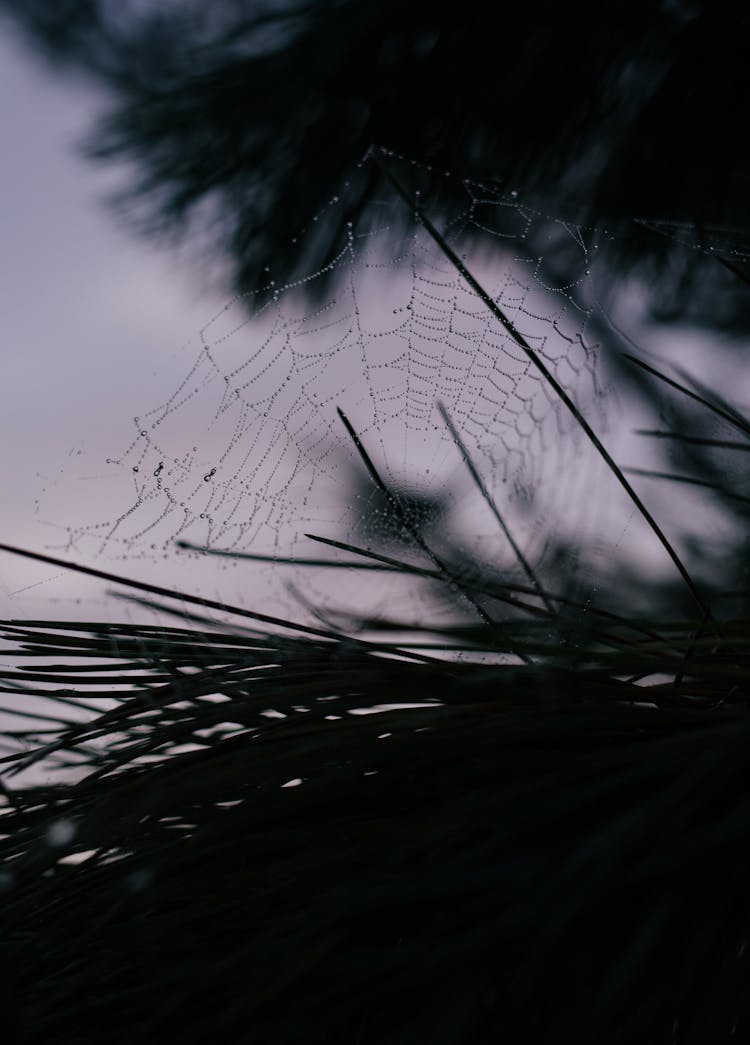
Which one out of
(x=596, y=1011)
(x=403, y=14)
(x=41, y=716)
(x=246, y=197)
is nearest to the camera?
(x=596, y=1011)

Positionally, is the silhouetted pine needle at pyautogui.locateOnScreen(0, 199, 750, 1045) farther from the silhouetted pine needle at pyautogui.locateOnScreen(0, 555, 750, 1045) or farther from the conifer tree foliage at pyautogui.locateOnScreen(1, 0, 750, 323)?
the conifer tree foliage at pyautogui.locateOnScreen(1, 0, 750, 323)

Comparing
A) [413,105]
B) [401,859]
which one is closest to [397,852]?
[401,859]

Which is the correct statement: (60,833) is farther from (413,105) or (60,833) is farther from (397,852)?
(413,105)

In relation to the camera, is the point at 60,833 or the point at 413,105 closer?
the point at 60,833

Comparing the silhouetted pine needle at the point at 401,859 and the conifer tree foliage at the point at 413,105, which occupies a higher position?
the conifer tree foliage at the point at 413,105

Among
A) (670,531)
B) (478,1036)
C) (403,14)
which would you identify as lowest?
(478,1036)

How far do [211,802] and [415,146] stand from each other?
61 centimetres

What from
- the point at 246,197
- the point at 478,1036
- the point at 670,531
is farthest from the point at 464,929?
the point at 246,197

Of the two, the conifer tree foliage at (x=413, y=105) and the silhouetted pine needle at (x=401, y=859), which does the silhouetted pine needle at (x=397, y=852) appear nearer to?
the silhouetted pine needle at (x=401, y=859)

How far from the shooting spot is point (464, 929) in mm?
191

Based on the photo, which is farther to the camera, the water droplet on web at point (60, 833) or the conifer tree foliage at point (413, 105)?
the conifer tree foliage at point (413, 105)

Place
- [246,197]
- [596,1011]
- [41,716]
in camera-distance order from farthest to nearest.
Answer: [246,197] < [41,716] < [596,1011]

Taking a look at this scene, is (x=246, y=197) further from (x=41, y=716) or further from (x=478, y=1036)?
(x=478, y=1036)

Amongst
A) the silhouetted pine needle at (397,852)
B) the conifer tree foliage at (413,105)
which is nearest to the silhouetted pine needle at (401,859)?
the silhouetted pine needle at (397,852)
